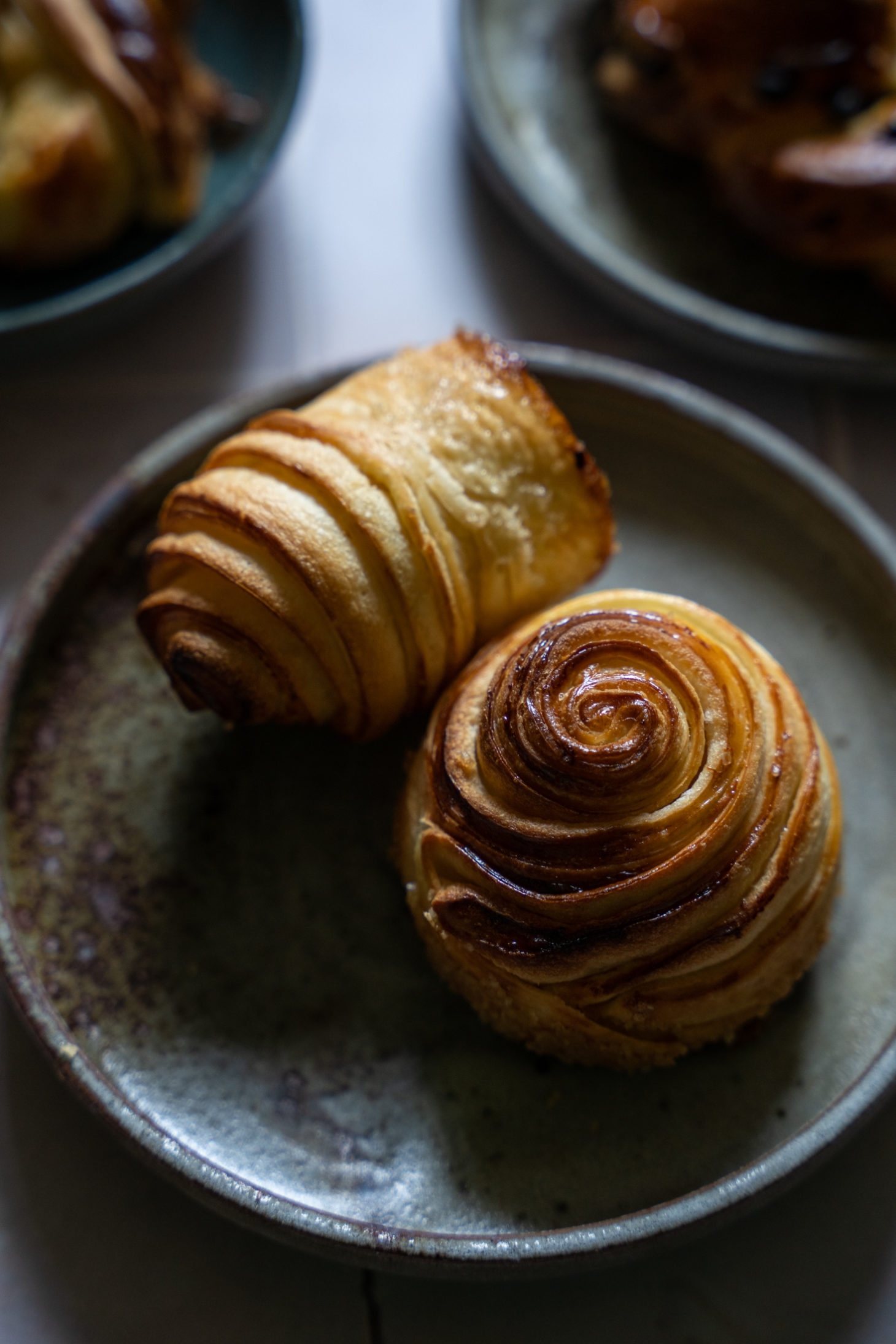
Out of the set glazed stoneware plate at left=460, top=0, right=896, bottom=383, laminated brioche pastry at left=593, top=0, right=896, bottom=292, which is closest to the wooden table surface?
glazed stoneware plate at left=460, top=0, right=896, bottom=383

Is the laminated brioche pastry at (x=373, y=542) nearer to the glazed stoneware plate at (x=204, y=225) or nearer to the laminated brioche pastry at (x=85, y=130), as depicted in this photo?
the glazed stoneware plate at (x=204, y=225)

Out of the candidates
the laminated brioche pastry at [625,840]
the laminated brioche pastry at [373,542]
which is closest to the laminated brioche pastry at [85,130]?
the laminated brioche pastry at [373,542]

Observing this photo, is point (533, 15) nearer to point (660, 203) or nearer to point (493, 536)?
point (660, 203)

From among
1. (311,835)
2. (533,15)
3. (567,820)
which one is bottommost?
(311,835)

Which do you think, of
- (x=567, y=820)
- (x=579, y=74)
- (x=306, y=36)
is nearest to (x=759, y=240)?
(x=579, y=74)

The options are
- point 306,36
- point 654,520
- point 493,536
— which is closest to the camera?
point 493,536

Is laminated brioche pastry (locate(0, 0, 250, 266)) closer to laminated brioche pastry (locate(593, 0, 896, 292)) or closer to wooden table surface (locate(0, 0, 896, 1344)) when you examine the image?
wooden table surface (locate(0, 0, 896, 1344))
